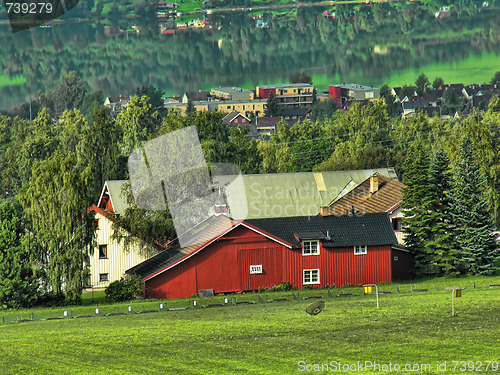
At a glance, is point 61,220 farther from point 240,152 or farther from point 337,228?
point 240,152

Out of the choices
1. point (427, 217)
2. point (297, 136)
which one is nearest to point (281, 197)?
point (427, 217)

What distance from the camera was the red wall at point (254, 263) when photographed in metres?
53.8

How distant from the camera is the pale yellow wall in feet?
203

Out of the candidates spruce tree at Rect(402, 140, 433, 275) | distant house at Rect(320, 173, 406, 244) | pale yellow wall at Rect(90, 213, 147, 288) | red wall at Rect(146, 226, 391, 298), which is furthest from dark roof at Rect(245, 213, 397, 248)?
pale yellow wall at Rect(90, 213, 147, 288)

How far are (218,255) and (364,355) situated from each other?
24.9 m

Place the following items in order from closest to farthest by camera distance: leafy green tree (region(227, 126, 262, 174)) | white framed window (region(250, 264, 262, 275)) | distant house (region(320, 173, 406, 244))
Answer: white framed window (region(250, 264, 262, 275)) → distant house (region(320, 173, 406, 244)) → leafy green tree (region(227, 126, 262, 174))

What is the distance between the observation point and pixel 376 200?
6569cm

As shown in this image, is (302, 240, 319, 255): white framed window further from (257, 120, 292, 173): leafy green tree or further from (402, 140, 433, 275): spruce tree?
(257, 120, 292, 173): leafy green tree

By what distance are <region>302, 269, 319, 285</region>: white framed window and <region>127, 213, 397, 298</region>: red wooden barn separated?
0.07m

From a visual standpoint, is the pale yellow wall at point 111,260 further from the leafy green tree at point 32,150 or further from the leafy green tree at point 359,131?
the leafy green tree at point 359,131

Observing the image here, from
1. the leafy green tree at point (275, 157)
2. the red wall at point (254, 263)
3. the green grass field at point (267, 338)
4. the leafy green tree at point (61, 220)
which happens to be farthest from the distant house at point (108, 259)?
the leafy green tree at point (275, 157)

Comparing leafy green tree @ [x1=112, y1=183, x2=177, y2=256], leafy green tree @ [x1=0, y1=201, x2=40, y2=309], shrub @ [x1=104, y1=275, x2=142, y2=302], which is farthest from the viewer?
leafy green tree @ [x1=112, y1=183, x2=177, y2=256]

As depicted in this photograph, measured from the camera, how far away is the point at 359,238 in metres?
55.6

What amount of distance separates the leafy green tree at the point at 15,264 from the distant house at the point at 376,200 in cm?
2356
